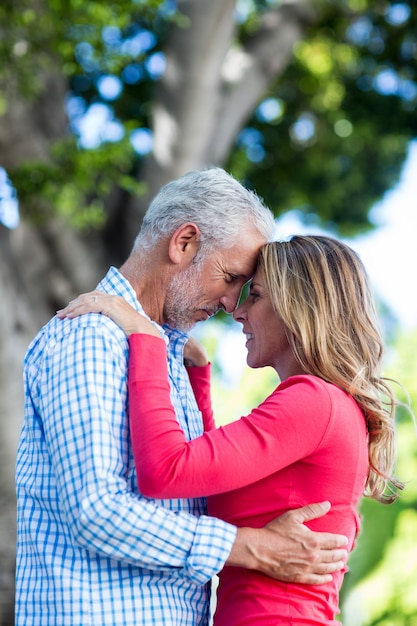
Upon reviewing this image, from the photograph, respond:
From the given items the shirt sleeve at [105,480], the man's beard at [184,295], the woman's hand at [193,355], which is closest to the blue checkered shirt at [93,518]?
the shirt sleeve at [105,480]

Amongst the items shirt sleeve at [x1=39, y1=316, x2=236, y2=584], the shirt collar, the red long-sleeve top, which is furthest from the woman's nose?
shirt sleeve at [x1=39, y1=316, x2=236, y2=584]

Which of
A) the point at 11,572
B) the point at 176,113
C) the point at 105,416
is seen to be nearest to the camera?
the point at 105,416

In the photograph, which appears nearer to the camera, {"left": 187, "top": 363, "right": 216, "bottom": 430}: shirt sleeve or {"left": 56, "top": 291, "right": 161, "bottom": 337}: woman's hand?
{"left": 56, "top": 291, "right": 161, "bottom": 337}: woman's hand

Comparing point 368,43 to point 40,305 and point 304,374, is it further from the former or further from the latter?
point 304,374

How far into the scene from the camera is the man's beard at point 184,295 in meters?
2.18

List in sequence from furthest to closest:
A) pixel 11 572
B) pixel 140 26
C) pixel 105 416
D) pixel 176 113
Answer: pixel 140 26, pixel 176 113, pixel 11 572, pixel 105 416

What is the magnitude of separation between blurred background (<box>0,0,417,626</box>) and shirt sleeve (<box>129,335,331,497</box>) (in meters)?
0.70

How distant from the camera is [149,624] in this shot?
186cm

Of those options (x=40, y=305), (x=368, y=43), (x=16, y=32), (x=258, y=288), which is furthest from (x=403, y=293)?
(x=258, y=288)

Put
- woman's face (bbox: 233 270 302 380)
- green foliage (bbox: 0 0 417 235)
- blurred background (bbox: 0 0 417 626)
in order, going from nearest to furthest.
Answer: woman's face (bbox: 233 270 302 380), blurred background (bbox: 0 0 417 626), green foliage (bbox: 0 0 417 235)

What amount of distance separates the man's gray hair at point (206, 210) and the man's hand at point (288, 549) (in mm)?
725

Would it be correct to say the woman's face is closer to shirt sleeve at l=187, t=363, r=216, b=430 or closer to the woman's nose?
the woman's nose

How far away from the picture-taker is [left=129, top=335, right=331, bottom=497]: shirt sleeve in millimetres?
1764

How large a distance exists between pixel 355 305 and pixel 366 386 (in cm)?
21
